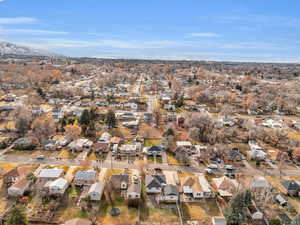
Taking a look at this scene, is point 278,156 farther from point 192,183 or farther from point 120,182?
point 120,182

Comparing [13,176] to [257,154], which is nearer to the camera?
[13,176]

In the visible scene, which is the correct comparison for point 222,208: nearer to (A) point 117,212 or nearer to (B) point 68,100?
(A) point 117,212

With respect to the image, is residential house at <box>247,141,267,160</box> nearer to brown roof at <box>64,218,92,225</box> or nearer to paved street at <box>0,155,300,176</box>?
paved street at <box>0,155,300,176</box>

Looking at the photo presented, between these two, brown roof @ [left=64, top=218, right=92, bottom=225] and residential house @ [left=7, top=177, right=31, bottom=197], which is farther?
residential house @ [left=7, top=177, right=31, bottom=197]

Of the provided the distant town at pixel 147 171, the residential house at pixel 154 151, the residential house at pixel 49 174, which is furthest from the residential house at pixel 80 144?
the residential house at pixel 154 151

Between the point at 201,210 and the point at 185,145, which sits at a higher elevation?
the point at 185,145

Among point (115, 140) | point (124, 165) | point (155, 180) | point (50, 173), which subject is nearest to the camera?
point (155, 180)

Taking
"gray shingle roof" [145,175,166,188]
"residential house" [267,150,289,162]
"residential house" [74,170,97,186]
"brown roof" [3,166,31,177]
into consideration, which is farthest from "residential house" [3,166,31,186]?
"residential house" [267,150,289,162]

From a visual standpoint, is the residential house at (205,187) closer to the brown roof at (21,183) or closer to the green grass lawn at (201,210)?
the green grass lawn at (201,210)

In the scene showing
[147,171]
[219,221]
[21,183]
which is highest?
[21,183]

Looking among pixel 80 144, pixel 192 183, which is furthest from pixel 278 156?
pixel 80 144

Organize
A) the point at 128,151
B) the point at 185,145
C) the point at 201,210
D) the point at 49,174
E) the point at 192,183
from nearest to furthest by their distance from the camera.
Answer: the point at 201,210
the point at 192,183
the point at 49,174
the point at 128,151
the point at 185,145
